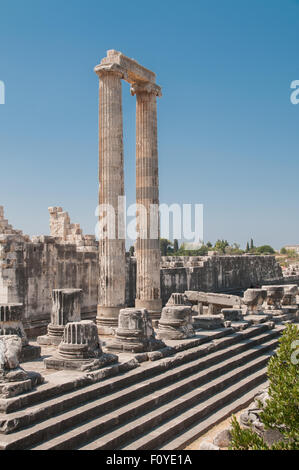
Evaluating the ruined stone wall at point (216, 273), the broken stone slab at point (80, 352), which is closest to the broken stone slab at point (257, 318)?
the ruined stone wall at point (216, 273)

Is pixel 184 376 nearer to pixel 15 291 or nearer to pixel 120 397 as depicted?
pixel 120 397

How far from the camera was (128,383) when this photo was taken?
326 inches

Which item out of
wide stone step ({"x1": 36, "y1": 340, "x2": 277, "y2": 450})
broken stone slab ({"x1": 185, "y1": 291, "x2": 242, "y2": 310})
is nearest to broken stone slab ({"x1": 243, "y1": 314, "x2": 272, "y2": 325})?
broken stone slab ({"x1": 185, "y1": 291, "x2": 242, "y2": 310})

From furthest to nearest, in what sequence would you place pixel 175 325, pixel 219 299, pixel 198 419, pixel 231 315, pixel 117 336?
pixel 219 299, pixel 231 315, pixel 175 325, pixel 117 336, pixel 198 419

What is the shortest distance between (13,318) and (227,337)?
6.02 meters

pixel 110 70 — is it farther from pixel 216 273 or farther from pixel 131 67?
pixel 216 273

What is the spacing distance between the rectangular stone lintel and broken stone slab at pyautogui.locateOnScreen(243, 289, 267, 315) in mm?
8474

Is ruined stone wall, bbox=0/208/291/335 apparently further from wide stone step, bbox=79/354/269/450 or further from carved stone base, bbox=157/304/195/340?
wide stone step, bbox=79/354/269/450

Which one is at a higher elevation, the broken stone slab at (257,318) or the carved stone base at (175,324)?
the carved stone base at (175,324)

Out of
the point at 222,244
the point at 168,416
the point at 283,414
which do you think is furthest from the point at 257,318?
the point at 222,244

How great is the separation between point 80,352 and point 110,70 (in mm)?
9428

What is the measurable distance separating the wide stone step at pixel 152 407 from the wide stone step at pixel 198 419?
0.52 ft

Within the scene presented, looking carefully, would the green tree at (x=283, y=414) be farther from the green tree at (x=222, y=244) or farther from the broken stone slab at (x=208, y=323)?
the green tree at (x=222, y=244)

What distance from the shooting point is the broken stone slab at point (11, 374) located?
6.59 metres
